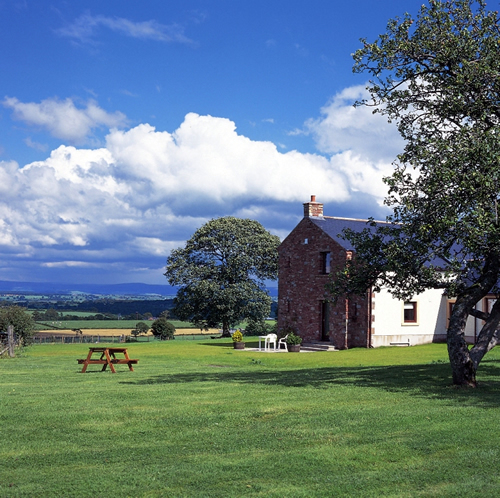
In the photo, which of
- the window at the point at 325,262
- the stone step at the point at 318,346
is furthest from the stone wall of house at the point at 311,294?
the stone step at the point at 318,346

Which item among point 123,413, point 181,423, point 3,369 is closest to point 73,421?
point 123,413

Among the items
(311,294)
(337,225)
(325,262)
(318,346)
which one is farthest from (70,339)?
(337,225)

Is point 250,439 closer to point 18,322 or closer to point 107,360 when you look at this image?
point 107,360

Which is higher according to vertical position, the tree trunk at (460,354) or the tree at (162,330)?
the tree trunk at (460,354)

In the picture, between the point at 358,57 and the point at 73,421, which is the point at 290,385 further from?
the point at 358,57

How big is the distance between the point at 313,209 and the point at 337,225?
2136mm

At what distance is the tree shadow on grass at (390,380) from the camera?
16.4 meters

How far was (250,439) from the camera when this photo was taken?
36.1 ft

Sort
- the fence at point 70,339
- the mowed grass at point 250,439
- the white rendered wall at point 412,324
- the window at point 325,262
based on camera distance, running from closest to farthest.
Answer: the mowed grass at point 250,439
the white rendered wall at point 412,324
the window at point 325,262
the fence at point 70,339

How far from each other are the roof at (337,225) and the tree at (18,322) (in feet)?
69.0

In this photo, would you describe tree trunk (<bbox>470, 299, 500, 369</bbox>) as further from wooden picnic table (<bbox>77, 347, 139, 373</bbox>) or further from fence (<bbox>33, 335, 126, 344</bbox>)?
fence (<bbox>33, 335, 126, 344</bbox>)

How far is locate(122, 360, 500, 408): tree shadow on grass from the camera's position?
1636 cm

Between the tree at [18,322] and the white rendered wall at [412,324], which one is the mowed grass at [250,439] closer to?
the white rendered wall at [412,324]

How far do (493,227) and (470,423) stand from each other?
5212mm
